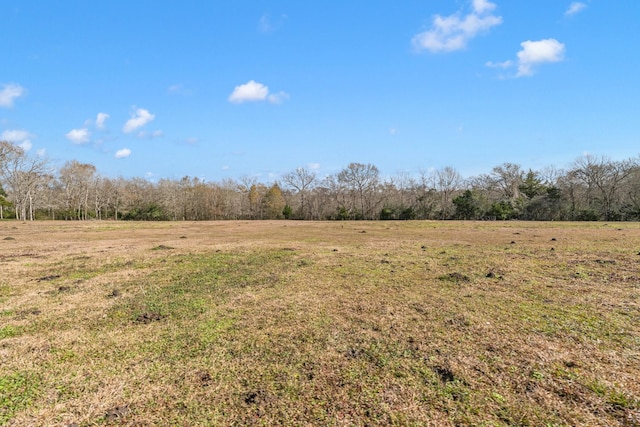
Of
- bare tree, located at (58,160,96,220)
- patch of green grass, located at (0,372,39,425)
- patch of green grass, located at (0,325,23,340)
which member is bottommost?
patch of green grass, located at (0,372,39,425)

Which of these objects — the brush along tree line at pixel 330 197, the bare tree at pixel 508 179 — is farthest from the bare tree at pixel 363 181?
the bare tree at pixel 508 179

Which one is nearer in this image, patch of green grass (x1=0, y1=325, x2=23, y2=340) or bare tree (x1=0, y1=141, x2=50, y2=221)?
patch of green grass (x1=0, y1=325, x2=23, y2=340)

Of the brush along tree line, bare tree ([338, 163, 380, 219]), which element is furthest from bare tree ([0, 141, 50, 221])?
bare tree ([338, 163, 380, 219])

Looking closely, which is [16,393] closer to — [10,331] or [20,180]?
[10,331]

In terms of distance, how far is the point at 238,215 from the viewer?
181 ft

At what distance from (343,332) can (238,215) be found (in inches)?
2083

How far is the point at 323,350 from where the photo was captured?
3742 mm

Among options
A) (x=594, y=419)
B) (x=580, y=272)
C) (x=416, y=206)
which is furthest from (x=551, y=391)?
(x=416, y=206)

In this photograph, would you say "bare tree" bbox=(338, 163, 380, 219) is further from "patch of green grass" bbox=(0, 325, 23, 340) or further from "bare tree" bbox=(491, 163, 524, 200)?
"patch of green grass" bbox=(0, 325, 23, 340)

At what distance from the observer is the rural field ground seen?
2662mm

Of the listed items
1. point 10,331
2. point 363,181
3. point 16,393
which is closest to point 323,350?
point 16,393

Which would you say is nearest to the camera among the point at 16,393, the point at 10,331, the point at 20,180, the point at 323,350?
the point at 16,393

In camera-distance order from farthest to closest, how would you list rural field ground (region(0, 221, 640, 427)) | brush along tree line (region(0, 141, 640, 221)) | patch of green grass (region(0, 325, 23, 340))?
1. brush along tree line (region(0, 141, 640, 221))
2. patch of green grass (region(0, 325, 23, 340))
3. rural field ground (region(0, 221, 640, 427))

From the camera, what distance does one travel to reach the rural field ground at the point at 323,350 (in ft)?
8.73
